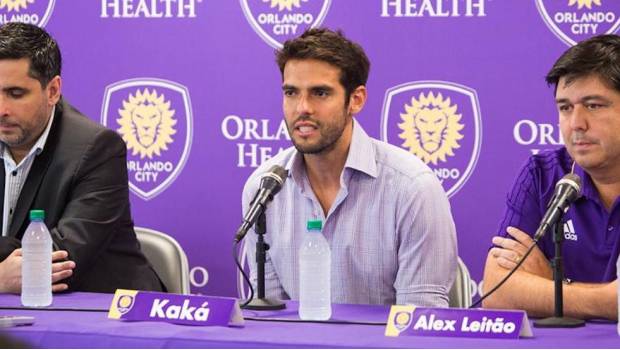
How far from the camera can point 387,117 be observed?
175 inches

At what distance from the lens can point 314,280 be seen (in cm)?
291

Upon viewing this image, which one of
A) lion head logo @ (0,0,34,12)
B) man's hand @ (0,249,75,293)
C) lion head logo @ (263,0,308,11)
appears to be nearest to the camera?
man's hand @ (0,249,75,293)

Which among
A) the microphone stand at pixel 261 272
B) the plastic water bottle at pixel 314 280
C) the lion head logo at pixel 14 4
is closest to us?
the plastic water bottle at pixel 314 280

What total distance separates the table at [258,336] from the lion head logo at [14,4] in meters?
2.37

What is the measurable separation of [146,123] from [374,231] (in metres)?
1.62

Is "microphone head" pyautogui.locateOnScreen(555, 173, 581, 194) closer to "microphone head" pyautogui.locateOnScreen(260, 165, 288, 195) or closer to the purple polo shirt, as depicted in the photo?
the purple polo shirt

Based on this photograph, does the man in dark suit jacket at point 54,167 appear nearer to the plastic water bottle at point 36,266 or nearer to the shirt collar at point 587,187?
the plastic water bottle at point 36,266

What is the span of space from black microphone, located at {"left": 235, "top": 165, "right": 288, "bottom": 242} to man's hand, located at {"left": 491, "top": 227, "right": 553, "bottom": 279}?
67 cm

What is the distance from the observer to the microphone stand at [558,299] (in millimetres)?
2717

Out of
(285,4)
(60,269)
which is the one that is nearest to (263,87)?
(285,4)

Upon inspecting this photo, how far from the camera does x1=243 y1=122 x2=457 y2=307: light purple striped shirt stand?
3.46 meters

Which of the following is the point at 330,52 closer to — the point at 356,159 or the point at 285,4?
the point at 356,159

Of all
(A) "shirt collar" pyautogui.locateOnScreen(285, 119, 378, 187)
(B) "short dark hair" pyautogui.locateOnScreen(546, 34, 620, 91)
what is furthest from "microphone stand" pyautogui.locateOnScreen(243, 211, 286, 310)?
(B) "short dark hair" pyautogui.locateOnScreen(546, 34, 620, 91)

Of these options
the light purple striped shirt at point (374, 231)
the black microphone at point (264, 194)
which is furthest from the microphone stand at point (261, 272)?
the light purple striped shirt at point (374, 231)
